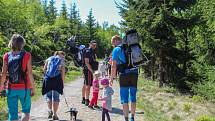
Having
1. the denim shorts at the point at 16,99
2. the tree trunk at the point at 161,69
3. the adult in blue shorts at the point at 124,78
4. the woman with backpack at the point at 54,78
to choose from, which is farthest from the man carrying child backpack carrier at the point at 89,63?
the tree trunk at the point at 161,69

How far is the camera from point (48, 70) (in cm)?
1144

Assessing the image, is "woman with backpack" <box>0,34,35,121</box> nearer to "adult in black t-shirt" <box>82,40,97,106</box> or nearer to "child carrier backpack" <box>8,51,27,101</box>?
"child carrier backpack" <box>8,51,27,101</box>

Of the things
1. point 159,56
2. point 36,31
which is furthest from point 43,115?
point 36,31

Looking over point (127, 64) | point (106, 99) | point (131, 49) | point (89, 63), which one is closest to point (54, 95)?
point (106, 99)

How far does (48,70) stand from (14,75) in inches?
136

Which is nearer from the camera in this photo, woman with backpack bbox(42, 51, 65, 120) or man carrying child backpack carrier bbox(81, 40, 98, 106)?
woman with backpack bbox(42, 51, 65, 120)

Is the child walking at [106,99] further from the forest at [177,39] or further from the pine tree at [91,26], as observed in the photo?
the pine tree at [91,26]

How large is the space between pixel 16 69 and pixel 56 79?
11.4 ft

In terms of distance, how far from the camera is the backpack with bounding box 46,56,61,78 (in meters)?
11.4

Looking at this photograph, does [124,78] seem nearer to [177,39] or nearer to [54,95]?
[54,95]

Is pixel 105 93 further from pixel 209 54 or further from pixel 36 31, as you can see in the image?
pixel 36 31

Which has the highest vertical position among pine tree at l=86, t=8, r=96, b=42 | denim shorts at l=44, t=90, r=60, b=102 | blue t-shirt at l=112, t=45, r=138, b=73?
pine tree at l=86, t=8, r=96, b=42

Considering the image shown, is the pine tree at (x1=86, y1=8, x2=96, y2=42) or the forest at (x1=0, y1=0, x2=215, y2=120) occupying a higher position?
the pine tree at (x1=86, y1=8, x2=96, y2=42)

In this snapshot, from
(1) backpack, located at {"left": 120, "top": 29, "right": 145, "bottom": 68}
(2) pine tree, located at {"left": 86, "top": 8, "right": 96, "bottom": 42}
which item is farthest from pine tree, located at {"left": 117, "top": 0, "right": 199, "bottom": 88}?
(2) pine tree, located at {"left": 86, "top": 8, "right": 96, "bottom": 42}
